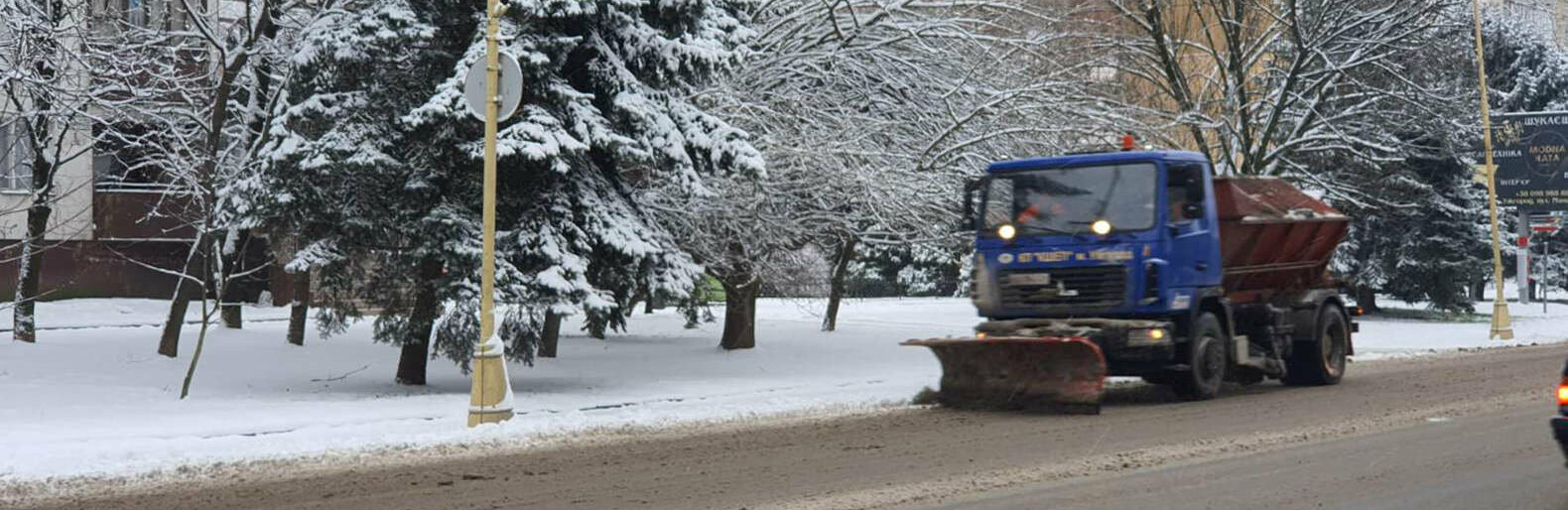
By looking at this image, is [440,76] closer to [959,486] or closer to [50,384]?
[50,384]

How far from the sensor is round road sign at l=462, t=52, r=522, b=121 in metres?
13.9

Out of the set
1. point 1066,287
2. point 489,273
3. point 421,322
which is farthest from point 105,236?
point 1066,287

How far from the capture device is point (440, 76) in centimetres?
1827

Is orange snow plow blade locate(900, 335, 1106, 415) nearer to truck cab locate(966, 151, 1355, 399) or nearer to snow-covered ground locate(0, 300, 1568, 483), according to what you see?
truck cab locate(966, 151, 1355, 399)

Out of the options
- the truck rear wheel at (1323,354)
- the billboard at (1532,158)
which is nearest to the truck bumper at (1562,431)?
the truck rear wheel at (1323,354)

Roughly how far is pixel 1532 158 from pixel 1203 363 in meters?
22.1

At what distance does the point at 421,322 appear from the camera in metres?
18.4

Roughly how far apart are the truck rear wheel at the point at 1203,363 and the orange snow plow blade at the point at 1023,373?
1.58 meters

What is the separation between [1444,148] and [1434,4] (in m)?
7.75

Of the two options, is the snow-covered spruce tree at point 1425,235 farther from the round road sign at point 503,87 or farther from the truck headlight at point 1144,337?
the round road sign at point 503,87

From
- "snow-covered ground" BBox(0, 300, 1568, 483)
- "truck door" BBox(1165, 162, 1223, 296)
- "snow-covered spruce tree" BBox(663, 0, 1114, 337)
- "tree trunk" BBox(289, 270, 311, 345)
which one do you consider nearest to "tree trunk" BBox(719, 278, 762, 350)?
"snow-covered ground" BBox(0, 300, 1568, 483)

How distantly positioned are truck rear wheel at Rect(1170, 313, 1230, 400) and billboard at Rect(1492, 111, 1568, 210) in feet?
68.0

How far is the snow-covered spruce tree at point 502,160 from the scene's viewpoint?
17.0m

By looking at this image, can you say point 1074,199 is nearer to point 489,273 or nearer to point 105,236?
point 489,273
